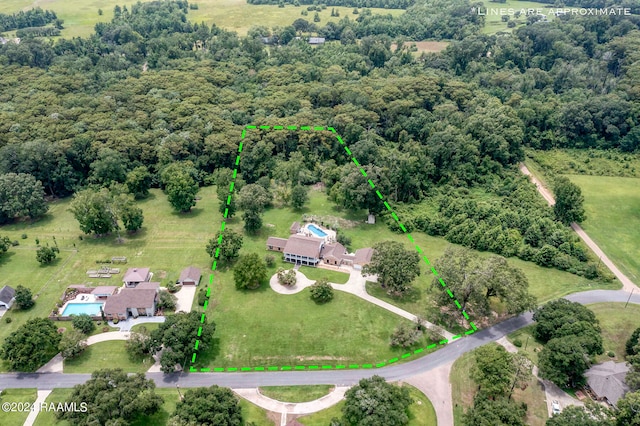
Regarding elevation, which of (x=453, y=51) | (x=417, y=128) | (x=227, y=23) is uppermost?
(x=227, y=23)

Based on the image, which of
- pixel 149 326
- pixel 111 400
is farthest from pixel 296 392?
pixel 149 326

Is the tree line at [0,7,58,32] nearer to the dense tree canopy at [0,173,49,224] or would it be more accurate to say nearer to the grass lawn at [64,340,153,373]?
the dense tree canopy at [0,173,49,224]

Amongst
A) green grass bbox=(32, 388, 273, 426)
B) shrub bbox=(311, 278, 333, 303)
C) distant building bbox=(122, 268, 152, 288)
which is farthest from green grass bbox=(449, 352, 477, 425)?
distant building bbox=(122, 268, 152, 288)

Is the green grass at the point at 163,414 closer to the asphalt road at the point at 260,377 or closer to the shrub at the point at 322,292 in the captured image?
the asphalt road at the point at 260,377

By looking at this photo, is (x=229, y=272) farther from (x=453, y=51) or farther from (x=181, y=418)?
(x=453, y=51)

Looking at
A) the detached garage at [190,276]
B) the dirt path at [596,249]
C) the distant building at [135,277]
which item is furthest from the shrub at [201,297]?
the dirt path at [596,249]

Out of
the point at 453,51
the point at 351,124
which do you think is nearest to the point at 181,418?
the point at 351,124
